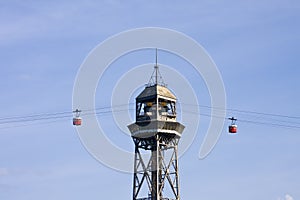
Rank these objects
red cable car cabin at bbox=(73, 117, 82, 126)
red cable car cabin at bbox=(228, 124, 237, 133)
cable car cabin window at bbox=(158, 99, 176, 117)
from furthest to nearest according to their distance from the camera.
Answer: cable car cabin window at bbox=(158, 99, 176, 117)
red cable car cabin at bbox=(228, 124, 237, 133)
red cable car cabin at bbox=(73, 117, 82, 126)

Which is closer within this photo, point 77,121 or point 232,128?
point 77,121

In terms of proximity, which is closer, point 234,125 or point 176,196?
point 234,125

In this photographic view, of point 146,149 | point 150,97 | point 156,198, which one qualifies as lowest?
point 156,198

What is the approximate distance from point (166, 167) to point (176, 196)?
22.1ft

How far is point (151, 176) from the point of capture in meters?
141

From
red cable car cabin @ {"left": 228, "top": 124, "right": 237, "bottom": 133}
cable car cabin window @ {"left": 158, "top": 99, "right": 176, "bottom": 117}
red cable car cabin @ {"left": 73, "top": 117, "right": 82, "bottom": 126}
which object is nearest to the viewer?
red cable car cabin @ {"left": 73, "top": 117, "right": 82, "bottom": 126}

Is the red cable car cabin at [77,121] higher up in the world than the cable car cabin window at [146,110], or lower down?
lower down

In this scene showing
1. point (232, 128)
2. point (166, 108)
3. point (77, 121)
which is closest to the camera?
point (77, 121)

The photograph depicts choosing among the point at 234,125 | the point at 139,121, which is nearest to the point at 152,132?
the point at 139,121

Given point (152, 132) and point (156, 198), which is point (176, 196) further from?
point (152, 132)

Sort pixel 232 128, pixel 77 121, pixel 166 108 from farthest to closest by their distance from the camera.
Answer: pixel 166 108
pixel 232 128
pixel 77 121

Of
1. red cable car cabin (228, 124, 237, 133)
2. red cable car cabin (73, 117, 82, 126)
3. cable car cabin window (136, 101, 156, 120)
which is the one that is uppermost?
cable car cabin window (136, 101, 156, 120)

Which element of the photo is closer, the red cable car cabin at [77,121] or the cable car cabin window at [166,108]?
the red cable car cabin at [77,121]

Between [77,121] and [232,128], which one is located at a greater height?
[232,128]
